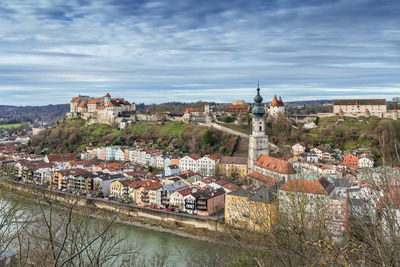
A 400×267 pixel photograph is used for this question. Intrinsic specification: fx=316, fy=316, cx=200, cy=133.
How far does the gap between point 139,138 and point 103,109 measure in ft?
30.9

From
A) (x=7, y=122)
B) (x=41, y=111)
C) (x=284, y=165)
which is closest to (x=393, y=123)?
(x=284, y=165)

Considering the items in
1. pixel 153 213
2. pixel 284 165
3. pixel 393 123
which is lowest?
pixel 153 213

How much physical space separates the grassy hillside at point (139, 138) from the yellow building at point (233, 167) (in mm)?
5014

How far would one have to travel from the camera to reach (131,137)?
34500 millimetres

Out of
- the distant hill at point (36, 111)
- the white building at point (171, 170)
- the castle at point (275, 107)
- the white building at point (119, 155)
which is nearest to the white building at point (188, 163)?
the white building at point (171, 170)

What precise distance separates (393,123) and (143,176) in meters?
21.0

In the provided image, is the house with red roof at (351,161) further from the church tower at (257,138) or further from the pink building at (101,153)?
the pink building at (101,153)

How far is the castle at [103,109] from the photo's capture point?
40000 millimetres

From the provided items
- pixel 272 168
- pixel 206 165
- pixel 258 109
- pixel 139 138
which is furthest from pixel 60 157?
pixel 272 168

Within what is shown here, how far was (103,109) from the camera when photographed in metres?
40.6

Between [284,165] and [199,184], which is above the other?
[284,165]

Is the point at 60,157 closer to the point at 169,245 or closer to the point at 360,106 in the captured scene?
the point at 169,245

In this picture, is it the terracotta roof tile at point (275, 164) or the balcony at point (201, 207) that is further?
the terracotta roof tile at point (275, 164)

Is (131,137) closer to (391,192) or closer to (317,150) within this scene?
(317,150)
